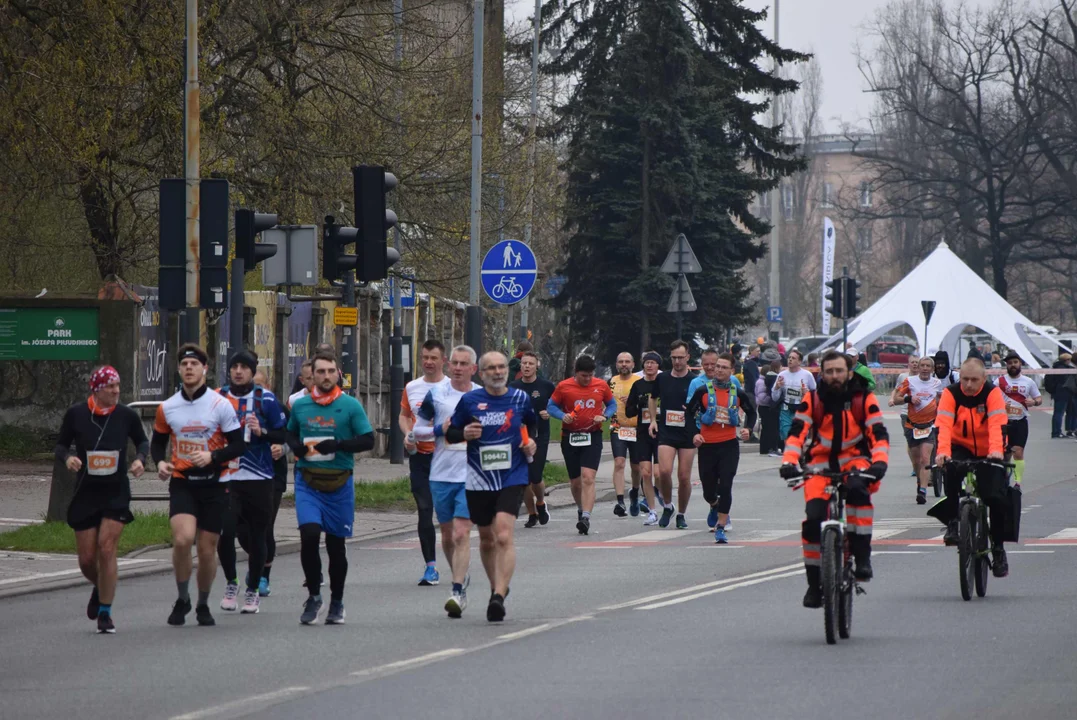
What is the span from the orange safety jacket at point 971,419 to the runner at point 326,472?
418cm

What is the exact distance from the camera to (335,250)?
17.8m

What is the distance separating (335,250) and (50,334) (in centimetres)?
789

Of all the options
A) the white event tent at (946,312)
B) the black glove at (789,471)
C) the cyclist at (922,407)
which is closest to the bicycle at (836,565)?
the black glove at (789,471)

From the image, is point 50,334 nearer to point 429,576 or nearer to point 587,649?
point 429,576

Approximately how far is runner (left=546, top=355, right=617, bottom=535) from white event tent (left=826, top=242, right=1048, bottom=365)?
32.9 metres

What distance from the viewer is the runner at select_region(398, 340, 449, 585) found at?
1362 cm

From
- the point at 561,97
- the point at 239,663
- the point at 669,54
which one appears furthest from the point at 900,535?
the point at 561,97

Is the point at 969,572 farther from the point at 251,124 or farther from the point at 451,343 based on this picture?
the point at 451,343

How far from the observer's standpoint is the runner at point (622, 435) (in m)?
20.3

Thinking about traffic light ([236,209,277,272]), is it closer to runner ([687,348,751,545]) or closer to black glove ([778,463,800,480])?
runner ([687,348,751,545])

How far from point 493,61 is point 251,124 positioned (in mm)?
10123

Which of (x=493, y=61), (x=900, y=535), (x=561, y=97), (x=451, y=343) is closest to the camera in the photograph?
(x=900, y=535)

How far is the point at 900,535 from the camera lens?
18.2 m

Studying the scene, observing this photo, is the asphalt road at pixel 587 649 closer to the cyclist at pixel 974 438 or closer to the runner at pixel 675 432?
the cyclist at pixel 974 438
